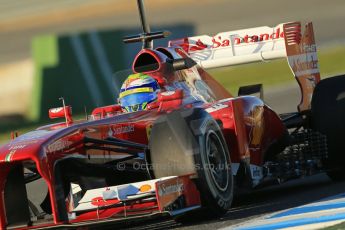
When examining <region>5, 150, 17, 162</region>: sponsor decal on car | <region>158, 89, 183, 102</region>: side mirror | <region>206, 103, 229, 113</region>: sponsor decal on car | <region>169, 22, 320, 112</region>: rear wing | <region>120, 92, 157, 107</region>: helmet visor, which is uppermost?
<region>169, 22, 320, 112</region>: rear wing

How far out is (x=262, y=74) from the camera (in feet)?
76.3

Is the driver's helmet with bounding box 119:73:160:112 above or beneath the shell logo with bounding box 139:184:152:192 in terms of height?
above

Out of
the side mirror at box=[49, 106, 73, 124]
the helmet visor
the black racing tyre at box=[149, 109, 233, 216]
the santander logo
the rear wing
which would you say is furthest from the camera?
the santander logo

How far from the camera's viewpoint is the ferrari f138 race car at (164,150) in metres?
7.54

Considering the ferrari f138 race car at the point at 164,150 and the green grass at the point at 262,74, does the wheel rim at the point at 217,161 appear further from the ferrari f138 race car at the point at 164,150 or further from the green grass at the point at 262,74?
the green grass at the point at 262,74

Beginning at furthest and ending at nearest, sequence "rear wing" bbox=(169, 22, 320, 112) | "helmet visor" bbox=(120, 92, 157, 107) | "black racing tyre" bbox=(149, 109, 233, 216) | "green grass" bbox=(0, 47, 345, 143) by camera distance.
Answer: "green grass" bbox=(0, 47, 345, 143), "rear wing" bbox=(169, 22, 320, 112), "helmet visor" bbox=(120, 92, 157, 107), "black racing tyre" bbox=(149, 109, 233, 216)

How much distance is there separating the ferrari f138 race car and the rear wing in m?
0.05

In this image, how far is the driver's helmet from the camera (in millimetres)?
9297

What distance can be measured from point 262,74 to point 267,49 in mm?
12052

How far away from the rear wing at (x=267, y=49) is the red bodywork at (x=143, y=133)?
106cm

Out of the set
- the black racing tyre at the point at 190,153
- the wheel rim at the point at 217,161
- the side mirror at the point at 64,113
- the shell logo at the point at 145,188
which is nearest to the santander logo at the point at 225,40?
the side mirror at the point at 64,113

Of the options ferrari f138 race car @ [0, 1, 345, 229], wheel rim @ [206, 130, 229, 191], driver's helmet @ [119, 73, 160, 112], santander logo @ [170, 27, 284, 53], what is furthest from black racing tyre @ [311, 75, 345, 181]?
wheel rim @ [206, 130, 229, 191]

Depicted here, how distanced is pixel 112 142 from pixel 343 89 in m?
3.25

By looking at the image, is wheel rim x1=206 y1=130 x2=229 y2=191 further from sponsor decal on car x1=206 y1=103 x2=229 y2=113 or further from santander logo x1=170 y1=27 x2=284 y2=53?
santander logo x1=170 y1=27 x2=284 y2=53
